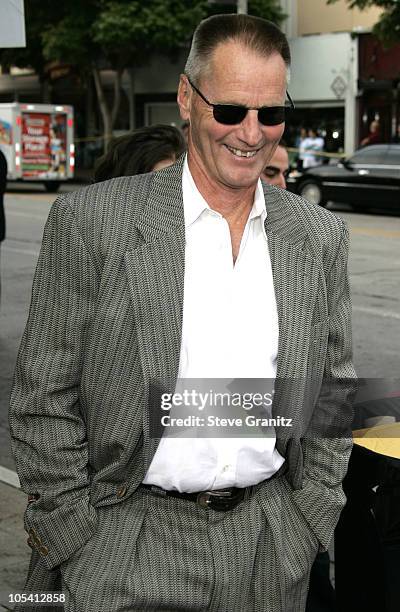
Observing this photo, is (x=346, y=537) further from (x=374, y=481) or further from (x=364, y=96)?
(x=364, y=96)

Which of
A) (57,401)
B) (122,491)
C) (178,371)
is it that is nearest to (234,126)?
(178,371)

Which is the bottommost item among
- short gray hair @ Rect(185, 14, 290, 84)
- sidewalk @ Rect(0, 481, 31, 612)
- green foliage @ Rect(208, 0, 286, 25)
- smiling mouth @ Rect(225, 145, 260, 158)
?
sidewalk @ Rect(0, 481, 31, 612)

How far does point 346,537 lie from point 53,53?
29.4 metres

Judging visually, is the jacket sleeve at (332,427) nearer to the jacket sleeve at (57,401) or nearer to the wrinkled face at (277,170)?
the jacket sleeve at (57,401)

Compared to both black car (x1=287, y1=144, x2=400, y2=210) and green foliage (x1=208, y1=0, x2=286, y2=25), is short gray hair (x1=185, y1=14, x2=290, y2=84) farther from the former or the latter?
green foliage (x1=208, y1=0, x2=286, y2=25)

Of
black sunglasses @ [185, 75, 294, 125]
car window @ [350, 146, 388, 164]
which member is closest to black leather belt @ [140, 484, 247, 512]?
black sunglasses @ [185, 75, 294, 125]

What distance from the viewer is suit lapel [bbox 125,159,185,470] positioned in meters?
2.09

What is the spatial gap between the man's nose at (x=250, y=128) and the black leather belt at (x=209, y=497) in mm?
762

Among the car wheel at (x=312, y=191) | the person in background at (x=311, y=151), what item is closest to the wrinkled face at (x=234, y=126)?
the car wheel at (x=312, y=191)

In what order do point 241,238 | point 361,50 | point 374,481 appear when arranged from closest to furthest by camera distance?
point 241,238 < point 374,481 < point 361,50

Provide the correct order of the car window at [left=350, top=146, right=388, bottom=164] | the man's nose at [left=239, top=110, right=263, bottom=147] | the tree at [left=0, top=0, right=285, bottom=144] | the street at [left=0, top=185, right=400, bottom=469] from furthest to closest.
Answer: the tree at [left=0, top=0, right=285, bottom=144] → the car window at [left=350, top=146, right=388, bottom=164] → the street at [left=0, top=185, right=400, bottom=469] → the man's nose at [left=239, top=110, right=263, bottom=147]

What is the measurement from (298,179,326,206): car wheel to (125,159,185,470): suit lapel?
1857 cm

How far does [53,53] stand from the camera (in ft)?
99.6

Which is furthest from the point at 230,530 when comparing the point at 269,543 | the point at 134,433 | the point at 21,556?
the point at 21,556
